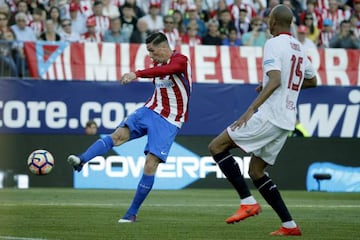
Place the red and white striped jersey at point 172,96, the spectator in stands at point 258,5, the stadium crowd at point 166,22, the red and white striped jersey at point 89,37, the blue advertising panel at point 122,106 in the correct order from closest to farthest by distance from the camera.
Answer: the red and white striped jersey at point 172,96 < the blue advertising panel at point 122,106 < the stadium crowd at point 166,22 < the red and white striped jersey at point 89,37 < the spectator in stands at point 258,5

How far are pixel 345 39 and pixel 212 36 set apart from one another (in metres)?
3.38

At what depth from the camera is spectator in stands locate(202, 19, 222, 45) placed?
24000 millimetres

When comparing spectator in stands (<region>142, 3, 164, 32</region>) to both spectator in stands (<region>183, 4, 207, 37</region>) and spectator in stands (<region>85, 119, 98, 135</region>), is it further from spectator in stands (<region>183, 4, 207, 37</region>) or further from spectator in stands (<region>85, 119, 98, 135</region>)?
spectator in stands (<region>85, 119, 98, 135</region>)

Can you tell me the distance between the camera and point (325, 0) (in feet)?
88.4

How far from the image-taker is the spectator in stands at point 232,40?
24281 millimetres

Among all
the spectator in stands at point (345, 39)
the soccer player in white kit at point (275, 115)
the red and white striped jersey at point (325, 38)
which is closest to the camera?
the soccer player in white kit at point (275, 115)

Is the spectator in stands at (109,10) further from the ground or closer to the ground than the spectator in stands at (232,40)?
further from the ground

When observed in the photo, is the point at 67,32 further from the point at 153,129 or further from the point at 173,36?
the point at 153,129

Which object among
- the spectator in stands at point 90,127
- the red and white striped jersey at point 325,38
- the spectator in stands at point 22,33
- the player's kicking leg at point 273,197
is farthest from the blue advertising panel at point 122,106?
the player's kicking leg at point 273,197

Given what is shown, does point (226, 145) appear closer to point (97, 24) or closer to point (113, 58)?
point (113, 58)

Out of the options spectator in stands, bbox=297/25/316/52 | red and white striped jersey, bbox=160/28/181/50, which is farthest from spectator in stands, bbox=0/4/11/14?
spectator in stands, bbox=297/25/316/52

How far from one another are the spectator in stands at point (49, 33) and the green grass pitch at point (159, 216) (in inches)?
177

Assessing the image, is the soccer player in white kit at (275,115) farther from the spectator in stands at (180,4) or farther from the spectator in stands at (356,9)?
the spectator in stands at (356,9)

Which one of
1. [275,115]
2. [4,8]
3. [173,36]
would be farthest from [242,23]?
[275,115]
